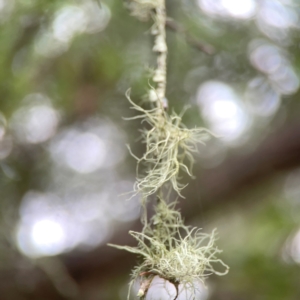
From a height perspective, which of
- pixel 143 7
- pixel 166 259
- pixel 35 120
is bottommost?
pixel 166 259

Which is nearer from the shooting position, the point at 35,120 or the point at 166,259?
the point at 166,259

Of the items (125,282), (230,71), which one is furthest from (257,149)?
(125,282)

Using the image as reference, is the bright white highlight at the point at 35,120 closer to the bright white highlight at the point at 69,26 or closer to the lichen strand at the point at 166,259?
the bright white highlight at the point at 69,26

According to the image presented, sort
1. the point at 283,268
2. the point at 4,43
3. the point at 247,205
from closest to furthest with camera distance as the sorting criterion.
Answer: the point at 4,43 → the point at 283,268 → the point at 247,205

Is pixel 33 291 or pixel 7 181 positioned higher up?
pixel 7 181

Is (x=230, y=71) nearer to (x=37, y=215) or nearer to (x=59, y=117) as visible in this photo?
(x=59, y=117)

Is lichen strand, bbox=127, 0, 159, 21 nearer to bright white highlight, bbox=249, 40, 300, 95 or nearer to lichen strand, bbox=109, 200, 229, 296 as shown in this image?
lichen strand, bbox=109, 200, 229, 296

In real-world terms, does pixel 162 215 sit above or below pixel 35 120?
below

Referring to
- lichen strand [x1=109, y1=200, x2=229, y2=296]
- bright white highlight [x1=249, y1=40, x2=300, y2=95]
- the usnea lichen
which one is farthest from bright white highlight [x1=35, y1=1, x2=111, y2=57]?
lichen strand [x1=109, y1=200, x2=229, y2=296]

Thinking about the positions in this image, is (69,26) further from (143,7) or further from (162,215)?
(162,215)

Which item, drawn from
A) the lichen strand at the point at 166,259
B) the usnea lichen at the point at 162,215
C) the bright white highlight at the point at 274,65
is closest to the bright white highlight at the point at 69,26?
the bright white highlight at the point at 274,65

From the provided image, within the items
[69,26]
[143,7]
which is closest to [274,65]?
[69,26]
